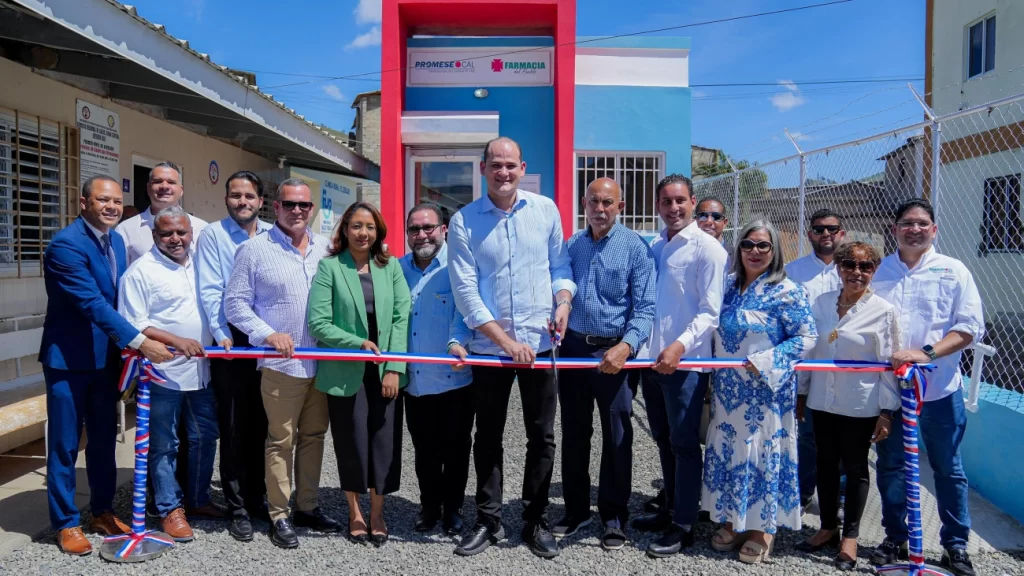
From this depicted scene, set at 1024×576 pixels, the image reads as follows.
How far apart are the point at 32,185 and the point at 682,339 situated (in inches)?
230

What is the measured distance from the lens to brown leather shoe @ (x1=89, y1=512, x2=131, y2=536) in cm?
384

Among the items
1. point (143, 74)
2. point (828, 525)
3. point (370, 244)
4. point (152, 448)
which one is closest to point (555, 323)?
point (370, 244)

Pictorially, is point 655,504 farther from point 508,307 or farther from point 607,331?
point 508,307

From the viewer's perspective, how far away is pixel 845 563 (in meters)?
3.57

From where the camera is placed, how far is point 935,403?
11.9 feet

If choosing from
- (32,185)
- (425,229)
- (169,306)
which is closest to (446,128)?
(32,185)

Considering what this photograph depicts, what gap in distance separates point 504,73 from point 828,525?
784cm

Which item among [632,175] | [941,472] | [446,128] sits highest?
[446,128]

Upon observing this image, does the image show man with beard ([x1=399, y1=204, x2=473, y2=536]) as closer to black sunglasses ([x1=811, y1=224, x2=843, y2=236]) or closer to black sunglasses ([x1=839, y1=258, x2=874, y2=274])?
black sunglasses ([x1=839, y1=258, x2=874, y2=274])

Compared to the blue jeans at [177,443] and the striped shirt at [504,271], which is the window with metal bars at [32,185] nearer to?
the blue jeans at [177,443]

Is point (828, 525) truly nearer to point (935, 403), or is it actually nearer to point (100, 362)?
point (935, 403)

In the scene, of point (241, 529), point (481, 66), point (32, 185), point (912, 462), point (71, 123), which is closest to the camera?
point (912, 462)

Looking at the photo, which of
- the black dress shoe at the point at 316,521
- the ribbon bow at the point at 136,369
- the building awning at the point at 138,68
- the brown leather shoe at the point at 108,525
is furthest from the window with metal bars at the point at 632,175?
the brown leather shoe at the point at 108,525

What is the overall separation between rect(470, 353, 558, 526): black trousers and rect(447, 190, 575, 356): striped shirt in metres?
0.15
